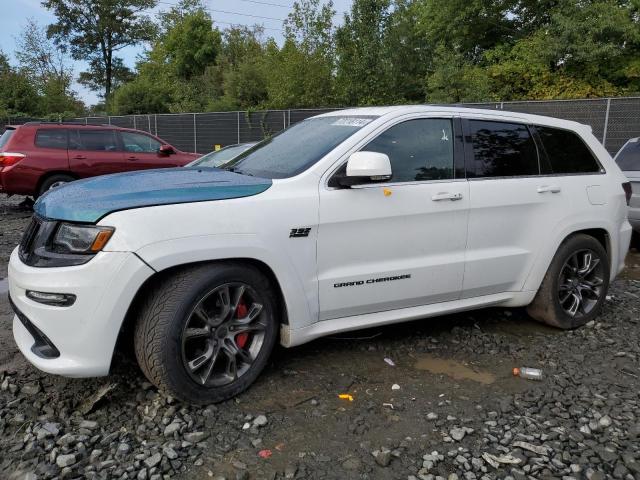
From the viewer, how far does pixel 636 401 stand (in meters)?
3.21

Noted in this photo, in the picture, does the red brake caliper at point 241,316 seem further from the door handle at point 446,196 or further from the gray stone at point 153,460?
the door handle at point 446,196

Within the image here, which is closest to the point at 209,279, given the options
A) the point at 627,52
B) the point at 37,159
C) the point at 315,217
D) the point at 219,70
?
the point at 315,217

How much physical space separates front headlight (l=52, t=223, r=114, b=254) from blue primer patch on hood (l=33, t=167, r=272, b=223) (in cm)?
5

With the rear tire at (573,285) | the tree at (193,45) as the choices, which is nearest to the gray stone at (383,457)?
the rear tire at (573,285)

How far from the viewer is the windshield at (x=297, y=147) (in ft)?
11.1

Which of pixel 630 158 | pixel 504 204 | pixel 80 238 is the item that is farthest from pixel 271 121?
pixel 80 238

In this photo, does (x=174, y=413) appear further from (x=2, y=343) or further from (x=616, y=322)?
(x=616, y=322)

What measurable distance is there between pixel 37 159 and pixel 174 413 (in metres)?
8.54

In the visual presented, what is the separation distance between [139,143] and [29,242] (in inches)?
340

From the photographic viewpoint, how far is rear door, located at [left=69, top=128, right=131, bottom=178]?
1028cm

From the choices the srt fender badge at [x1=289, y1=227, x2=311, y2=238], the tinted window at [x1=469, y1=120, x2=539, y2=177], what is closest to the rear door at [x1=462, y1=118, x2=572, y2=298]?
the tinted window at [x1=469, y1=120, x2=539, y2=177]

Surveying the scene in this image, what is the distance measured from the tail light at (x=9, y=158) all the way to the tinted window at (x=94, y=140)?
98 cm

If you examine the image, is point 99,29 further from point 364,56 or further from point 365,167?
point 365,167

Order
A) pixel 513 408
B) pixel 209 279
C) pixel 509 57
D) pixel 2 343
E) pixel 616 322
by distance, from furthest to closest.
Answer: pixel 509 57 < pixel 616 322 < pixel 2 343 < pixel 513 408 < pixel 209 279
